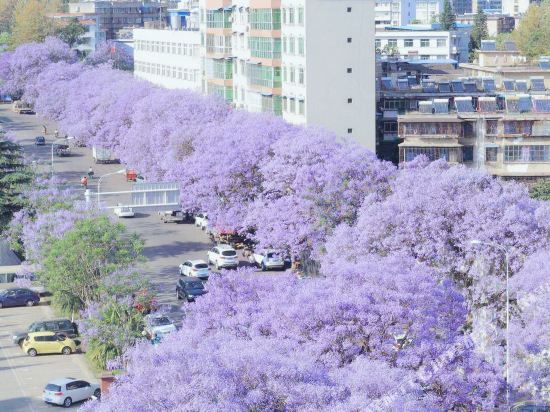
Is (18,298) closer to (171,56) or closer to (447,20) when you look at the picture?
(171,56)

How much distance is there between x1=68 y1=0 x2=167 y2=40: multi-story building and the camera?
169 m

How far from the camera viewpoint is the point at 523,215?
4722 centimetres

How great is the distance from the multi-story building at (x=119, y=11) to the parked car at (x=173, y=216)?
3933 inches

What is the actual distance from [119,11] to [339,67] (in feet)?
357

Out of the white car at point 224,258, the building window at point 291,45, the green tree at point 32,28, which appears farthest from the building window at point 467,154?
the green tree at point 32,28

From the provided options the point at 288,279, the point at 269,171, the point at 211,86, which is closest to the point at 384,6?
the point at 211,86

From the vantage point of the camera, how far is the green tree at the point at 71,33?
136500 millimetres

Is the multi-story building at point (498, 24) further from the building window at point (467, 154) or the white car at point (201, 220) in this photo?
the white car at point (201, 220)

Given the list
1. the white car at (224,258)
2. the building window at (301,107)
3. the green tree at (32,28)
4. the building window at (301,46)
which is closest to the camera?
the white car at (224,258)

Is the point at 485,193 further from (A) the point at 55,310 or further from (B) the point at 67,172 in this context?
(B) the point at 67,172

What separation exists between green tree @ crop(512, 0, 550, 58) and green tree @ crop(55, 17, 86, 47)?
41.5 metres

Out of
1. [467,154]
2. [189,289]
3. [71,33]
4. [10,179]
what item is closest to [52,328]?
[189,289]

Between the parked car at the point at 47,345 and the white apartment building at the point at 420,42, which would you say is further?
the white apartment building at the point at 420,42

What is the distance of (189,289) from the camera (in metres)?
52.4
